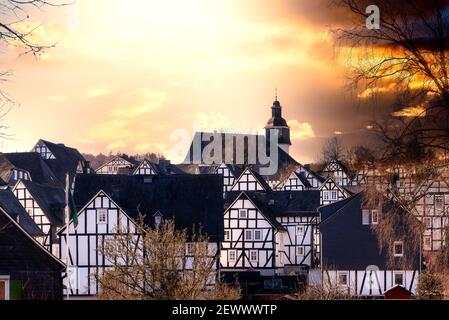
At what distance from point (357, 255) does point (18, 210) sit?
10450 millimetres

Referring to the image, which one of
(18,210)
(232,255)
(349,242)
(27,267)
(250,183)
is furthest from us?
(250,183)

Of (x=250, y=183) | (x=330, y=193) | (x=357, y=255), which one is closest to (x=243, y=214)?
(x=330, y=193)

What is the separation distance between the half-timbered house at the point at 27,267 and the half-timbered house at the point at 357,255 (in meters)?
11.6

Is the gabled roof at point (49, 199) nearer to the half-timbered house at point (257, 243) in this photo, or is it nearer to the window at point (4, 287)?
the half-timbered house at point (257, 243)

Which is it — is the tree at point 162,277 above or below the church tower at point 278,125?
below

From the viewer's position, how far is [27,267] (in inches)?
581

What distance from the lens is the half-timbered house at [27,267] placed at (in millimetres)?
14359

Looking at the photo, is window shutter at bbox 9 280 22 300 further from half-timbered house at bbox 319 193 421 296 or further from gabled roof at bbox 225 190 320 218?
gabled roof at bbox 225 190 320 218

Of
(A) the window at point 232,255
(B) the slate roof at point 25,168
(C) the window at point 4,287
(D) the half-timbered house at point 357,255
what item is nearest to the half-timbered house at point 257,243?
(A) the window at point 232,255

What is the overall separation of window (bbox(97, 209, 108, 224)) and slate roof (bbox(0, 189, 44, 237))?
2.54 m

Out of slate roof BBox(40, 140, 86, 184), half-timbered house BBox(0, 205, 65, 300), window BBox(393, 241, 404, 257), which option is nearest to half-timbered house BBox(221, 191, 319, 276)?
window BBox(393, 241, 404, 257)

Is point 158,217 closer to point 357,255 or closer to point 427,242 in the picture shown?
point 357,255
